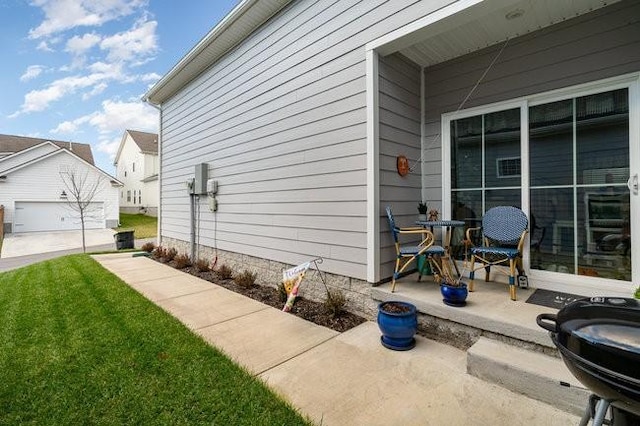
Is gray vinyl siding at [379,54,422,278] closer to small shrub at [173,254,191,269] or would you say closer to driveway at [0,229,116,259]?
small shrub at [173,254,191,269]

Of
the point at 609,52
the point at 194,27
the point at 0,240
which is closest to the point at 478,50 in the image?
the point at 609,52

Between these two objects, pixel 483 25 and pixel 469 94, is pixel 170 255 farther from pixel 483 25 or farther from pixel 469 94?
pixel 483 25

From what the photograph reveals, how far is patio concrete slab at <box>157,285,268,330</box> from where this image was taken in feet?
11.2

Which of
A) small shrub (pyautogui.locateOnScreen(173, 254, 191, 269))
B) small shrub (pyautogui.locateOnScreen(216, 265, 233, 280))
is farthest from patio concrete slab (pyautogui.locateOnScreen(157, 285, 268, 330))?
small shrub (pyautogui.locateOnScreen(173, 254, 191, 269))

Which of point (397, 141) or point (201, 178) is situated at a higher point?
point (397, 141)

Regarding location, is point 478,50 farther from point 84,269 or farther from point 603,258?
point 84,269

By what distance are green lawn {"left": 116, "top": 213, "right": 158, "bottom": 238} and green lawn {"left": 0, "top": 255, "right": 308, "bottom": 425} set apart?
1290 centimetres

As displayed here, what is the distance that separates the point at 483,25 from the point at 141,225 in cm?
2076

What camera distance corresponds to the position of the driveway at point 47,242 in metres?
11.8

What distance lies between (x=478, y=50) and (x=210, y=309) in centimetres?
457

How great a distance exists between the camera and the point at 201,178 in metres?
6.20

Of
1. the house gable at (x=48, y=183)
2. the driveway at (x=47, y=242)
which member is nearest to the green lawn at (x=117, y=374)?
the driveway at (x=47, y=242)

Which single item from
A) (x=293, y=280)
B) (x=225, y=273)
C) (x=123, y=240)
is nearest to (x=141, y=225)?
(x=123, y=240)

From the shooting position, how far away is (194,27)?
23.1 ft
